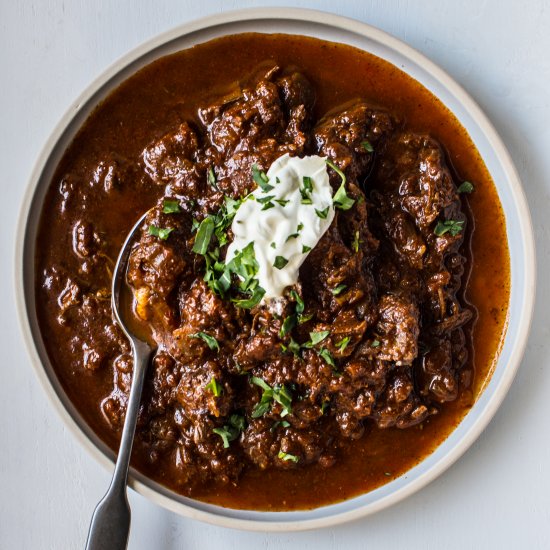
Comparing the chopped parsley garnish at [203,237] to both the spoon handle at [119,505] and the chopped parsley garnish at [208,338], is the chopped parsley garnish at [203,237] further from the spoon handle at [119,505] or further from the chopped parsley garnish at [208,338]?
the spoon handle at [119,505]

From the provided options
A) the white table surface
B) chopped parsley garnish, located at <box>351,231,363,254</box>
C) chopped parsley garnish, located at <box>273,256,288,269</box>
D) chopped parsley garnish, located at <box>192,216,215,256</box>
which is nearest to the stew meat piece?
chopped parsley garnish, located at <box>351,231,363,254</box>

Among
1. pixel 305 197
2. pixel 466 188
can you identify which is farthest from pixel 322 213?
pixel 466 188

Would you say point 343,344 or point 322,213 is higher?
point 322,213

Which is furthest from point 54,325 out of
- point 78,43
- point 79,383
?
point 78,43

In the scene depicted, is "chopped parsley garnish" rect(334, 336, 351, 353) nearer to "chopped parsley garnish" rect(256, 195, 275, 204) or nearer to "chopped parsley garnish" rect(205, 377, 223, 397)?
"chopped parsley garnish" rect(205, 377, 223, 397)

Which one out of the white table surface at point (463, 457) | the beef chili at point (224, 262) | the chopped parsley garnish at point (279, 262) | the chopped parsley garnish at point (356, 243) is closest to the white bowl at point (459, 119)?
the beef chili at point (224, 262)

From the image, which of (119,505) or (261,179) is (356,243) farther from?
(119,505)

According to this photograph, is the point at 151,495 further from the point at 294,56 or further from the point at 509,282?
the point at 294,56
